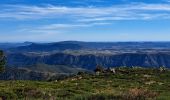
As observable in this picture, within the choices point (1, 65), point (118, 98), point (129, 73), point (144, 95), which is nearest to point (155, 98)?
point (144, 95)

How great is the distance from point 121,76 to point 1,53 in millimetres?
59205

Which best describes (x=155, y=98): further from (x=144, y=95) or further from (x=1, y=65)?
(x=1, y=65)

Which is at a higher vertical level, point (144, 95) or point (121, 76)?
point (144, 95)

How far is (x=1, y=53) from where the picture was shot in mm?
130875

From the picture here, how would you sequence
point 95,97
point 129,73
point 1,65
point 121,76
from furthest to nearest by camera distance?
1. point 1,65
2. point 129,73
3. point 121,76
4. point 95,97

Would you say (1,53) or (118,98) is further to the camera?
(1,53)

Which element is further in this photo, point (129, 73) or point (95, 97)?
point (129, 73)

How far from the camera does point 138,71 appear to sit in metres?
92.1

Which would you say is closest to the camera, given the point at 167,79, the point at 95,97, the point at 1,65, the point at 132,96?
the point at 132,96

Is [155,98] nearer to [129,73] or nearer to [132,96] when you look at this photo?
[132,96]

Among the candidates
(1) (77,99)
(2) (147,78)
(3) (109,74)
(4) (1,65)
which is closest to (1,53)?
(4) (1,65)

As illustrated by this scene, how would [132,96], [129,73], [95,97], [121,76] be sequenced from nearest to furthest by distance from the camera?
[132,96] → [95,97] → [121,76] → [129,73]

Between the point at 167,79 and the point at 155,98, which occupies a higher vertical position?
the point at 155,98

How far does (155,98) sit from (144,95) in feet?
2.06
